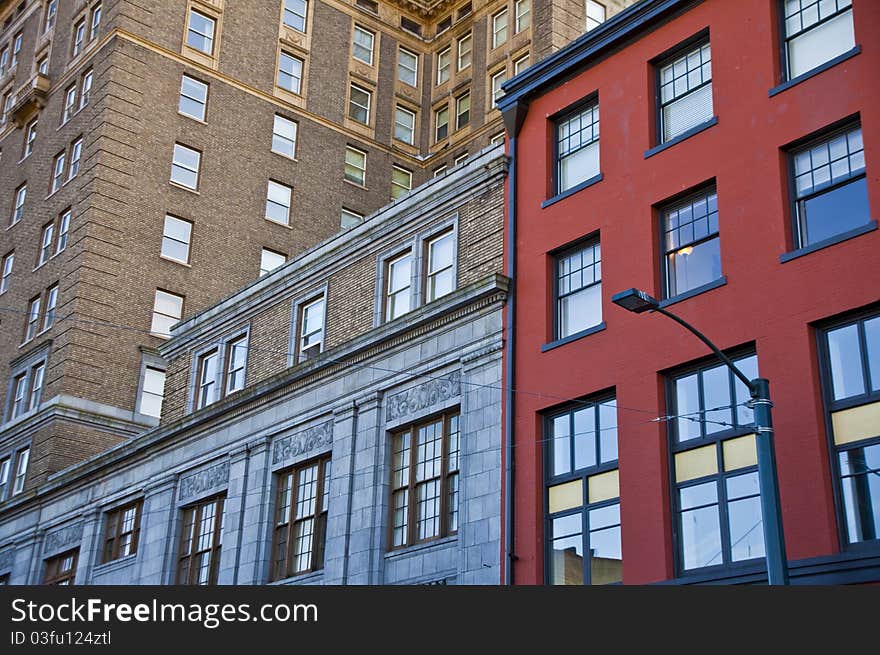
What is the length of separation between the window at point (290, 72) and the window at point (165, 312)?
13533 millimetres

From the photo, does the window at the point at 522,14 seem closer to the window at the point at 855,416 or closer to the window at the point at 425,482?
the window at the point at 425,482

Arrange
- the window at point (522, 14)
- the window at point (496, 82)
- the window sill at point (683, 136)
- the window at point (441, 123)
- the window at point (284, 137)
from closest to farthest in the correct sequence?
1. the window sill at point (683, 136)
2. the window at point (284, 137)
3. the window at point (522, 14)
4. the window at point (496, 82)
5. the window at point (441, 123)

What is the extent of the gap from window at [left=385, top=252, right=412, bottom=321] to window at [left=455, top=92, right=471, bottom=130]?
101 feet

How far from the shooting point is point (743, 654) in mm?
17875

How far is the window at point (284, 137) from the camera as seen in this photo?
5934cm

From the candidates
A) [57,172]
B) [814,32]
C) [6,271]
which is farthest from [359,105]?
[814,32]

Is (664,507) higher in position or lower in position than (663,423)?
lower

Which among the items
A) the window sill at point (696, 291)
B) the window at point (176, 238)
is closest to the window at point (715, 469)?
the window sill at point (696, 291)

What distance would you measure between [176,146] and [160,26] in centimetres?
603

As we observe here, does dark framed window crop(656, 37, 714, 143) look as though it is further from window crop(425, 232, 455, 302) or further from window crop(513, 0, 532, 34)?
window crop(513, 0, 532, 34)

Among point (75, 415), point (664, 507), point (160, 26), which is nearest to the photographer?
point (664, 507)

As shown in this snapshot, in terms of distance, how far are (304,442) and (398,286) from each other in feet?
16.5

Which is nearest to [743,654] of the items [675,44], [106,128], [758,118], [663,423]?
[663,423]

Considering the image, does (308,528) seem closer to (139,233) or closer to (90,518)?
(90,518)
